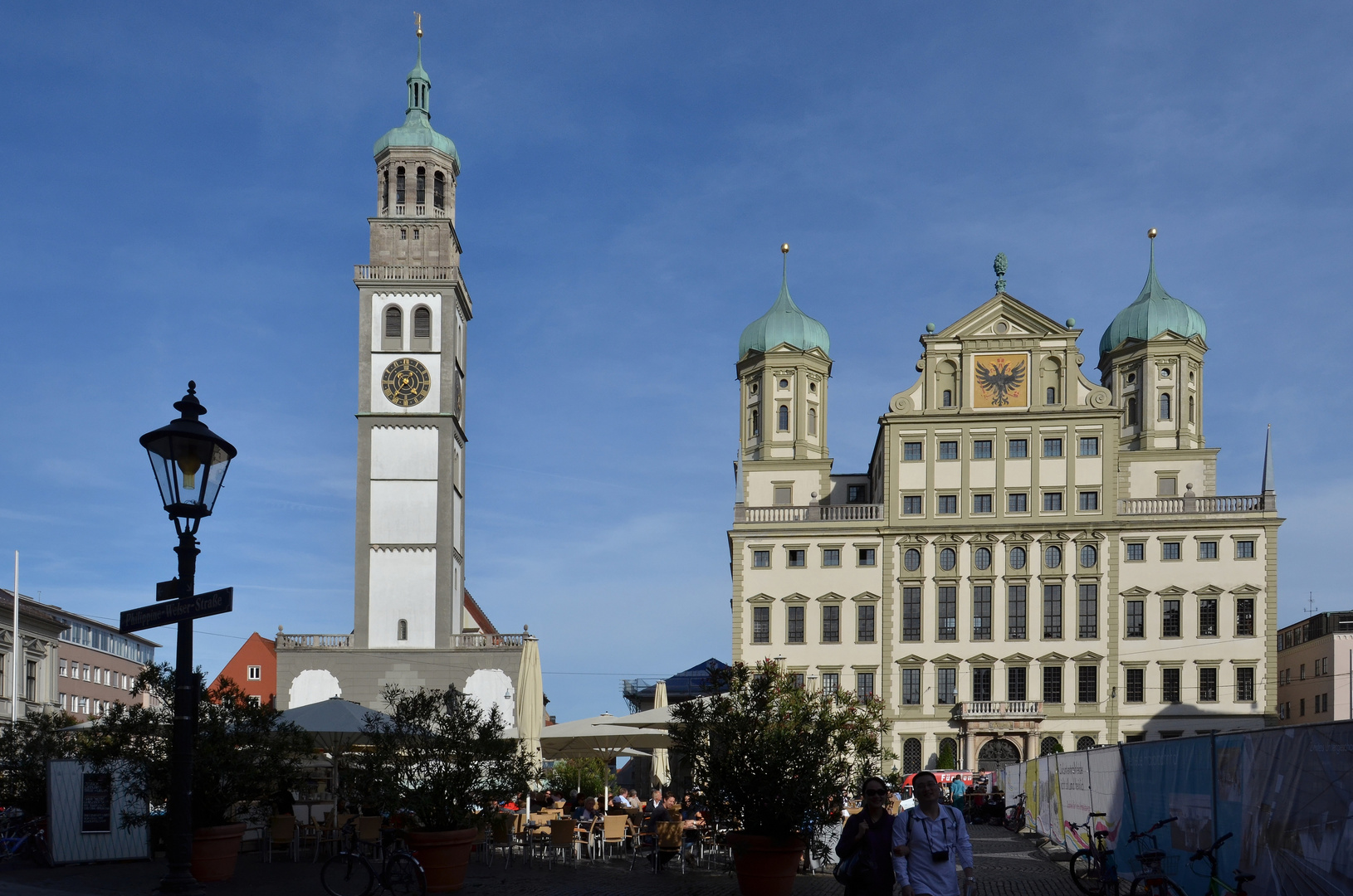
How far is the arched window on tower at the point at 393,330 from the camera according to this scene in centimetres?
5875

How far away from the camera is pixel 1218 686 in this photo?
60.0m

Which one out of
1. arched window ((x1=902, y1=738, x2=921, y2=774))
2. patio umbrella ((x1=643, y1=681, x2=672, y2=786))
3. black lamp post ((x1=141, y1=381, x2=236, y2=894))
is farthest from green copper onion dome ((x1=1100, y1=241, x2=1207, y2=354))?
black lamp post ((x1=141, y1=381, x2=236, y2=894))

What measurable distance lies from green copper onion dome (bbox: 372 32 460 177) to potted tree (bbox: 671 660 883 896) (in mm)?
48047

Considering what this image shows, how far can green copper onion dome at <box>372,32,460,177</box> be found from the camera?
6109 cm

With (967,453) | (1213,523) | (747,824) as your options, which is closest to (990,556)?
(967,453)

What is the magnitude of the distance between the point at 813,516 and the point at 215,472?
173ft

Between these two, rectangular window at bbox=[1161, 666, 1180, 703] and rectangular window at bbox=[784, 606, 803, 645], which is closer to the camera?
rectangular window at bbox=[1161, 666, 1180, 703]

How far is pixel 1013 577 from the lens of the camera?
61.6 meters

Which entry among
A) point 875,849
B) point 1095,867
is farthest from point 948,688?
point 875,849

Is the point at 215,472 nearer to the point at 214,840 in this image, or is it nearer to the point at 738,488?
the point at 214,840

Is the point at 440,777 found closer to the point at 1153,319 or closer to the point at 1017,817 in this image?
the point at 1017,817

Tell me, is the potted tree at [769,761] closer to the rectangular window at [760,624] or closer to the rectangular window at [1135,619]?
the rectangular window at [760,624]

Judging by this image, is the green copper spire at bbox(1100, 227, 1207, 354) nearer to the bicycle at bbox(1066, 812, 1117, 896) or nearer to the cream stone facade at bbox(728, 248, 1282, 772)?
the cream stone facade at bbox(728, 248, 1282, 772)

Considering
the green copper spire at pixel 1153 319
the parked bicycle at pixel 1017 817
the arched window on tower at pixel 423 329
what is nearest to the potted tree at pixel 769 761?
the parked bicycle at pixel 1017 817
